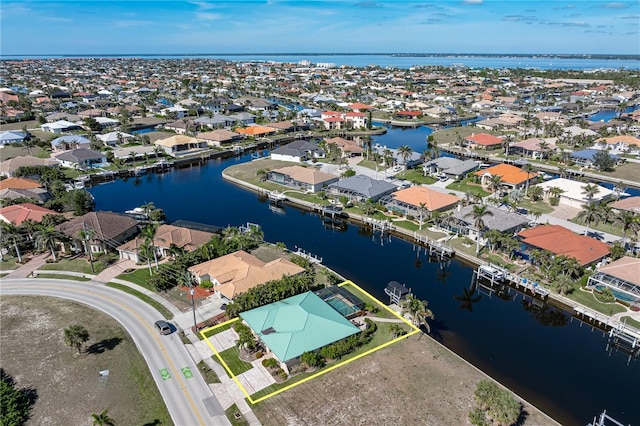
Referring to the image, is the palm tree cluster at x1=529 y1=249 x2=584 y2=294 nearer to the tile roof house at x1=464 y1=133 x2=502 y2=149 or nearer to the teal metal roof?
the teal metal roof

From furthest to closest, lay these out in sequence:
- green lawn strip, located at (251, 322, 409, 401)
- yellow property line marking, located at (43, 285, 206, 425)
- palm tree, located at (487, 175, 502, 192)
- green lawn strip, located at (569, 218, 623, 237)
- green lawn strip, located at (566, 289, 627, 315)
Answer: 1. palm tree, located at (487, 175, 502, 192)
2. green lawn strip, located at (569, 218, 623, 237)
3. green lawn strip, located at (566, 289, 627, 315)
4. green lawn strip, located at (251, 322, 409, 401)
5. yellow property line marking, located at (43, 285, 206, 425)

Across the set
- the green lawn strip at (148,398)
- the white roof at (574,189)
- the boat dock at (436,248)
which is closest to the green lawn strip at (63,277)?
the green lawn strip at (148,398)

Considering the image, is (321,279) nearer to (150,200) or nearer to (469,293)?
(469,293)

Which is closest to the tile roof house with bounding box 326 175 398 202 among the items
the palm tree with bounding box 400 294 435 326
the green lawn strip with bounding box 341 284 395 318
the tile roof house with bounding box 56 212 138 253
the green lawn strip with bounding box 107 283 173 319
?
the green lawn strip with bounding box 341 284 395 318

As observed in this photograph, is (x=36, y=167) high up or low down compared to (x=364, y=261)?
up

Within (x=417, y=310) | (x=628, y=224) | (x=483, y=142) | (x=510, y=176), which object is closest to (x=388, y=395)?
(x=417, y=310)

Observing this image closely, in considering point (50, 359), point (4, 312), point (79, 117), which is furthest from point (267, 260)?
point (79, 117)

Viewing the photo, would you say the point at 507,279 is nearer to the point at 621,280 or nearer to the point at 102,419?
the point at 621,280
